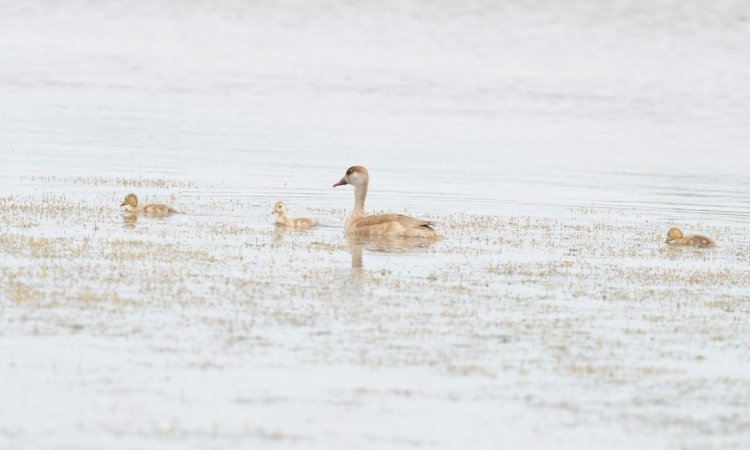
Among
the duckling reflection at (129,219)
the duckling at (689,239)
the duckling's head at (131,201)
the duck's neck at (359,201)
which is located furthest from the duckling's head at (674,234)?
the duckling's head at (131,201)

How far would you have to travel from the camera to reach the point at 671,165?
2878 cm

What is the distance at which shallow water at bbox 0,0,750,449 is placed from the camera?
9539 mm

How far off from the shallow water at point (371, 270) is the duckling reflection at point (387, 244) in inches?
3.7

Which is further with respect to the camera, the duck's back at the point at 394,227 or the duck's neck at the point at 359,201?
the duck's neck at the point at 359,201

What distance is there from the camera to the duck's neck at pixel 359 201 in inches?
734

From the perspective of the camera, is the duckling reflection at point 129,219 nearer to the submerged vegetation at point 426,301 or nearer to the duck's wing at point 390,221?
the submerged vegetation at point 426,301

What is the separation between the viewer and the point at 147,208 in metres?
18.6

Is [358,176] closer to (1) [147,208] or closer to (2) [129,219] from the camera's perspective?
(1) [147,208]

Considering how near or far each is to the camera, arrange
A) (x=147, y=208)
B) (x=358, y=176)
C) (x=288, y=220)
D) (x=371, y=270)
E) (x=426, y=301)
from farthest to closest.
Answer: (x=358, y=176) → (x=147, y=208) → (x=288, y=220) → (x=371, y=270) → (x=426, y=301)

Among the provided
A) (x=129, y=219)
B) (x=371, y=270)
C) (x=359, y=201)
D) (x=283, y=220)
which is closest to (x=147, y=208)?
(x=129, y=219)

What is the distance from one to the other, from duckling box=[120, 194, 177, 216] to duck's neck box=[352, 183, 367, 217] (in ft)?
8.36

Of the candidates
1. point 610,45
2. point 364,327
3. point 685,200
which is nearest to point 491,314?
point 364,327

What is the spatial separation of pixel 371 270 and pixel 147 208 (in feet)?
16.0

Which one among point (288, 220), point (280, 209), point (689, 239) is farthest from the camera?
point (280, 209)
